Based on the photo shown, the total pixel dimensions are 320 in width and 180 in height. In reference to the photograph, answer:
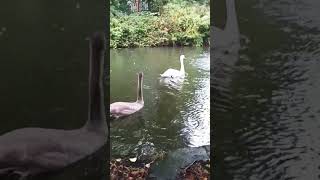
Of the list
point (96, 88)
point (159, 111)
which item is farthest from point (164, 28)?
point (96, 88)

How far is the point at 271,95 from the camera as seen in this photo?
1844 millimetres

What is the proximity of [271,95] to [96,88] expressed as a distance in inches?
29.0

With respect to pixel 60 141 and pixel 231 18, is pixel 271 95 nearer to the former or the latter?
pixel 231 18

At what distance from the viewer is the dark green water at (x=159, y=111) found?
3455mm

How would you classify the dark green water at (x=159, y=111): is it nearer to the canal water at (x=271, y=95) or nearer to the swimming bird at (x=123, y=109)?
the swimming bird at (x=123, y=109)

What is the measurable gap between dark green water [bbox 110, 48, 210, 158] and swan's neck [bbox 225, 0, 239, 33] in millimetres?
1619

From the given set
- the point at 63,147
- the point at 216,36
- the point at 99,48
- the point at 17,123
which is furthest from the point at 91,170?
the point at 216,36

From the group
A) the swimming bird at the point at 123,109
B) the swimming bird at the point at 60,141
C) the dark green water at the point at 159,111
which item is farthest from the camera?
the swimming bird at the point at 123,109

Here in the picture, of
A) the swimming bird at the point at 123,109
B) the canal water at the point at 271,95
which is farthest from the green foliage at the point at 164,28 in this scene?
the canal water at the point at 271,95

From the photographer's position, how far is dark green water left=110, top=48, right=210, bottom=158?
3.46m

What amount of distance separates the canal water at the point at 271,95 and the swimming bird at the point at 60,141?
0.50 metres

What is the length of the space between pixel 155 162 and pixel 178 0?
17.1ft

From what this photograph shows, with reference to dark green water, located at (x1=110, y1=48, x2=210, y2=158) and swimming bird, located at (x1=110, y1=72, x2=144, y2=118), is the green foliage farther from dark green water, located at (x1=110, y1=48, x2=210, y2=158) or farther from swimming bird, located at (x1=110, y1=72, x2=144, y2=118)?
swimming bird, located at (x1=110, y1=72, x2=144, y2=118)

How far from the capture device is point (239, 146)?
1.88 metres
